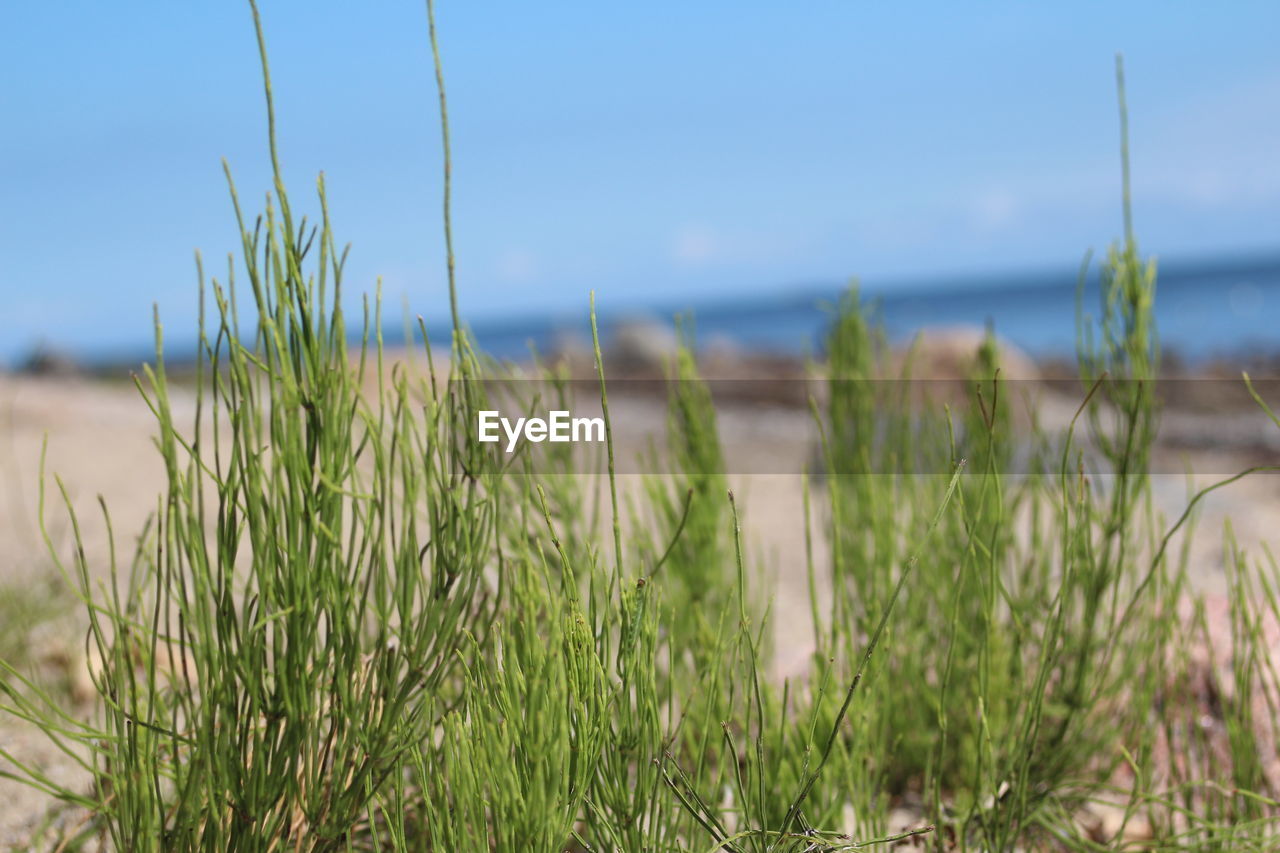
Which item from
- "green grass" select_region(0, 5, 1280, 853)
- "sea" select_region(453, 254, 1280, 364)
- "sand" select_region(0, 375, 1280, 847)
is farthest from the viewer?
"sea" select_region(453, 254, 1280, 364)

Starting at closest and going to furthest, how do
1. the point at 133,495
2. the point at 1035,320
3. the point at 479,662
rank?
the point at 479,662 → the point at 133,495 → the point at 1035,320

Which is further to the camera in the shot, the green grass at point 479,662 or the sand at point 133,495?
the sand at point 133,495

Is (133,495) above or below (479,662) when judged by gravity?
below

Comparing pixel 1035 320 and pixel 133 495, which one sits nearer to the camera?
pixel 133 495

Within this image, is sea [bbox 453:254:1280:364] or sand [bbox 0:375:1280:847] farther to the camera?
sea [bbox 453:254:1280:364]

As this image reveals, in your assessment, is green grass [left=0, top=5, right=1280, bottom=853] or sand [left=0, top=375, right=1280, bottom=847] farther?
sand [left=0, top=375, right=1280, bottom=847]

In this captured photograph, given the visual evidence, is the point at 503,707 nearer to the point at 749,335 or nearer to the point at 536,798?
the point at 536,798

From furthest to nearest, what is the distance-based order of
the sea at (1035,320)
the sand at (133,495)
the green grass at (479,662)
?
the sea at (1035,320), the sand at (133,495), the green grass at (479,662)

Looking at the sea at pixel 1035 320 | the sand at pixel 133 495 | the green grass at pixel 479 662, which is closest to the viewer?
the green grass at pixel 479 662

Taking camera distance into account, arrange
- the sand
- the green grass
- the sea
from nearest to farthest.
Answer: the green grass → the sand → the sea

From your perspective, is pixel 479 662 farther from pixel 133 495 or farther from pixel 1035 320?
pixel 1035 320

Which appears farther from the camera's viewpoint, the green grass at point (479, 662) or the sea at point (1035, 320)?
the sea at point (1035, 320)

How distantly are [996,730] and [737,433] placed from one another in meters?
8.32

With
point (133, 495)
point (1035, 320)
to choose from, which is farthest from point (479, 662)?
point (1035, 320)
